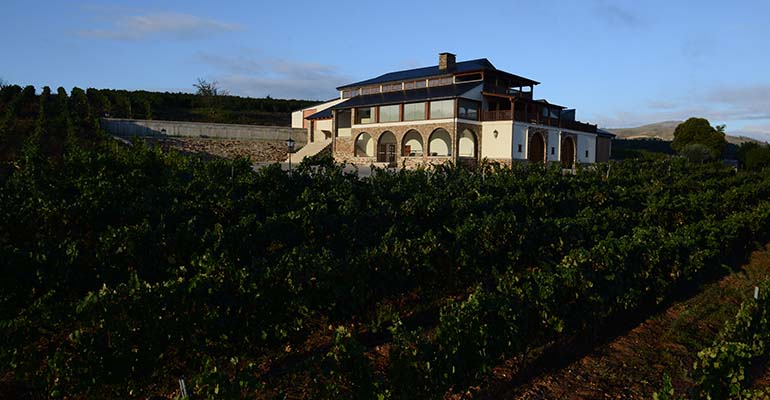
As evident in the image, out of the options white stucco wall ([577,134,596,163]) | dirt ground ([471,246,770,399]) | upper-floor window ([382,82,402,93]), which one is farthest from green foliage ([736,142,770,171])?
dirt ground ([471,246,770,399])

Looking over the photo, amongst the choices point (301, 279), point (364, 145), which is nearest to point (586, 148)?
point (364, 145)

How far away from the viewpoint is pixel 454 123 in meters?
31.7

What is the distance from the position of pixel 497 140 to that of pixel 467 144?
2365mm

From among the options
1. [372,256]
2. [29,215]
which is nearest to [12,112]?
[29,215]

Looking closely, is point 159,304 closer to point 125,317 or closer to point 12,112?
point 125,317

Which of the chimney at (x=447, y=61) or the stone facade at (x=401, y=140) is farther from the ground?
the chimney at (x=447, y=61)

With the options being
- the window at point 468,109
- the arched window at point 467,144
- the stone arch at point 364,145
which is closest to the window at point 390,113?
the stone arch at point 364,145

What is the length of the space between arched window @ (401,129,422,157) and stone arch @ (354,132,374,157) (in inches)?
107

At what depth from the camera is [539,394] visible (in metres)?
5.59

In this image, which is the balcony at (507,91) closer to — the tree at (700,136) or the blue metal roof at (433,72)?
the blue metal roof at (433,72)

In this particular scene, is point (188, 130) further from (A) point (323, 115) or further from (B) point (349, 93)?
(B) point (349, 93)

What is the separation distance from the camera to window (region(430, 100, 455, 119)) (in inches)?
1267

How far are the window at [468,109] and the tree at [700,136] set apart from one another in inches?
839

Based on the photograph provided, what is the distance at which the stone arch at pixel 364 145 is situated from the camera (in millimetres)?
38250
